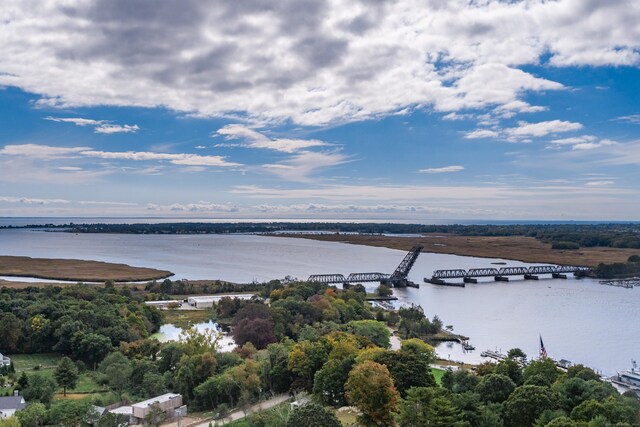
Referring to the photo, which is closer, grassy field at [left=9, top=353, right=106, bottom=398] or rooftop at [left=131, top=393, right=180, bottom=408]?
rooftop at [left=131, top=393, right=180, bottom=408]

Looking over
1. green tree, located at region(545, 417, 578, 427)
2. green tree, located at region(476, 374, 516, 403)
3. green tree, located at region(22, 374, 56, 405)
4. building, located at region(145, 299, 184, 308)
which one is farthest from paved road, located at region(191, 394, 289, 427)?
building, located at region(145, 299, 184, 308)

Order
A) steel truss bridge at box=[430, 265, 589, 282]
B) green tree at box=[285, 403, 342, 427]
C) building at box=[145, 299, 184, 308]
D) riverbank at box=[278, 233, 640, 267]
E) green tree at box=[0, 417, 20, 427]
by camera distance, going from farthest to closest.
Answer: riverbank at box=[278, 233, 640, 267] < steel truss bridge at box=[430, 265, 589, 282] < building at box=[145, 299, 184, 308] < green tree at box=[0, 417, 20, 427] < green tree at box=[285, 403, 342, 427]

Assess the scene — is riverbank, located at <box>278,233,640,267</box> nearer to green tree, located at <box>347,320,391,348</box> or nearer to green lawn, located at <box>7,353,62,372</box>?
green tree, located at <box>347,320,391,348</box>

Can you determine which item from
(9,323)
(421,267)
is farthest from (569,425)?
→ (421,267)

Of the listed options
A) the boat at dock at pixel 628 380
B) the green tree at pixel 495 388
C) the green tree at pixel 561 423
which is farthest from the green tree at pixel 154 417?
the boat at dock at pixel 628 380

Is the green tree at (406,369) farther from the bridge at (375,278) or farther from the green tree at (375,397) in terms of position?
the bridge at (375,278)

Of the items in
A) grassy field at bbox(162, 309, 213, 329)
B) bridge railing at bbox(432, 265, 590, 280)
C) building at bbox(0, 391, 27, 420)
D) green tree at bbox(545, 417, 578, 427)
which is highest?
green tree at bbox(545, 417, 578, 427)

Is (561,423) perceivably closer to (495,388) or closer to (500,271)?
(495,388)

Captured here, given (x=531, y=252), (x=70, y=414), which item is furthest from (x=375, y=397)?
(x=531, y=252)
